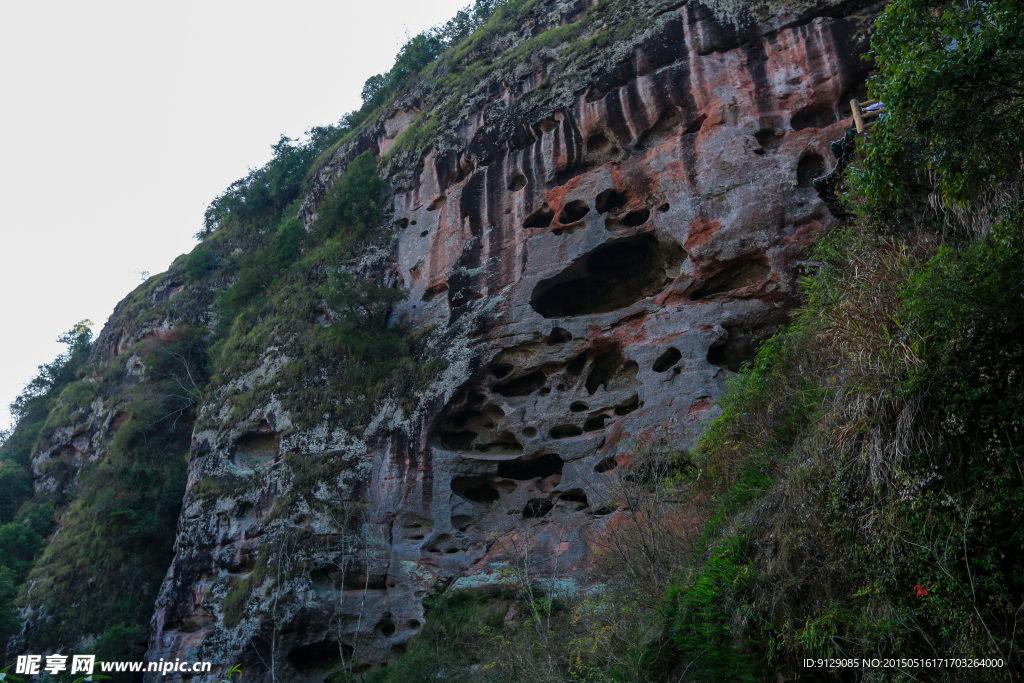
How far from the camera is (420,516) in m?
14.9

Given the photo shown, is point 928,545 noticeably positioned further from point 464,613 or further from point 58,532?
point 58,532

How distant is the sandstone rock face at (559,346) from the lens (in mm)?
13234

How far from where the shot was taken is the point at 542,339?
14.9m

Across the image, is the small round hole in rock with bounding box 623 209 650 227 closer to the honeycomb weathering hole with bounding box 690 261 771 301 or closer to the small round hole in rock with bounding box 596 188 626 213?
the small round hole in rock with bounding box 596 188 626 213

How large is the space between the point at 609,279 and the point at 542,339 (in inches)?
96.1

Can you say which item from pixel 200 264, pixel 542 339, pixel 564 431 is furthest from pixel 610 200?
pixel 200 264

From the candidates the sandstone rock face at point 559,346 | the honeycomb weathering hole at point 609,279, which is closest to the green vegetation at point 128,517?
the sandstone rock face at point 559,346

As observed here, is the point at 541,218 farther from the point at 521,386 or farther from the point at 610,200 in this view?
the point at 521,386

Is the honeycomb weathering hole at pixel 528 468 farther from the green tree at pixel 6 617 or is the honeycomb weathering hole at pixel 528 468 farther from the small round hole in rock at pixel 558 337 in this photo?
the green tree at pixel 6 617

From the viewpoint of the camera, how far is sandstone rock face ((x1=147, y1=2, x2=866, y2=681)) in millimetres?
13234

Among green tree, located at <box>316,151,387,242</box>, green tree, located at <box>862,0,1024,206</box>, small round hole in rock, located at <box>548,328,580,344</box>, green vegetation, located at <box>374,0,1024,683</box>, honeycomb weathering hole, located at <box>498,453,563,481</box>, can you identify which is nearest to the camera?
green tree, located at <box>862,0,1024,206</box>

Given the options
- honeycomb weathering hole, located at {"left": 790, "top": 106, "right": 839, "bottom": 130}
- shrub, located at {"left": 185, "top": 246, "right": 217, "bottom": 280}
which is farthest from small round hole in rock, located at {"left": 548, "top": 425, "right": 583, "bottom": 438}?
shrub, located at {"left": 185, "top": 246, "right": 217, "bottom": 280}

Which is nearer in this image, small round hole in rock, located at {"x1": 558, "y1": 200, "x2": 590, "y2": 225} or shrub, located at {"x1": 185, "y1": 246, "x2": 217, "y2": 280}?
small round hole in rock, located at {"x1": 558, "y1": 200, "x2": 590, "y2": 225}

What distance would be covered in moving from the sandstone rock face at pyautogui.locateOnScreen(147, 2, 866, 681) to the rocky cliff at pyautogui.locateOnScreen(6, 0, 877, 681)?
50mm
